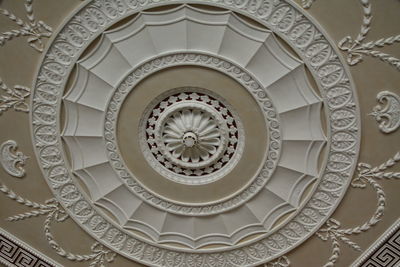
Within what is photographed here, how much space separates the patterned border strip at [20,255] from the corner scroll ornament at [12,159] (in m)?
0.78

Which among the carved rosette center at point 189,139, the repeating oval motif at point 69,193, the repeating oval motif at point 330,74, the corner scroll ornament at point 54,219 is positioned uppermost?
the repeating oval motif at point 330,74

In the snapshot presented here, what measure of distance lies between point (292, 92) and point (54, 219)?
2.75 metres

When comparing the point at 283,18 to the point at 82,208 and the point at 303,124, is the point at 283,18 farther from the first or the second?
the point at 82,208

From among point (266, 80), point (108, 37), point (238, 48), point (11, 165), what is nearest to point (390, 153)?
point (266, 80)

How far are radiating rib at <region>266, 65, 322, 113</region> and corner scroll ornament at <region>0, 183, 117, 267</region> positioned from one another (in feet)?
7.79

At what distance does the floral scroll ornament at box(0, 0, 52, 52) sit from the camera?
3688mm

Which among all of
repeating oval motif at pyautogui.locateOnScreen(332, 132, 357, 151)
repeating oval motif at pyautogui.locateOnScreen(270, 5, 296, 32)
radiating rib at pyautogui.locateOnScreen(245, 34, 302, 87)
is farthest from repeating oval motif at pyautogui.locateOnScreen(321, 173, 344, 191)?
repeating oval motif at pyautogui.locateOnScreen(270, 5, 296, 32)

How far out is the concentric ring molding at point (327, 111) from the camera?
3.56m

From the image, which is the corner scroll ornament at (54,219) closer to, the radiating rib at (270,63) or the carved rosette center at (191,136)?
the carved rosette center at (191,136)

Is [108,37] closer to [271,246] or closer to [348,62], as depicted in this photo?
[348,62]

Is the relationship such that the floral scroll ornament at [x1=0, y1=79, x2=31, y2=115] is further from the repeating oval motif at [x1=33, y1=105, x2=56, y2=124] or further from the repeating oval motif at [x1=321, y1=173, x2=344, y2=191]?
the repeating oval motif at [x1=321, y1=173, x2=344, y2=191]

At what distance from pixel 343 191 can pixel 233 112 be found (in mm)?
1301

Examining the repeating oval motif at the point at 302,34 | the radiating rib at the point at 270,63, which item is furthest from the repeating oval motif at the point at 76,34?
the repeating oval motif at the point at 302,34

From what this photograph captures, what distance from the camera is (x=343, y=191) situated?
404cm
